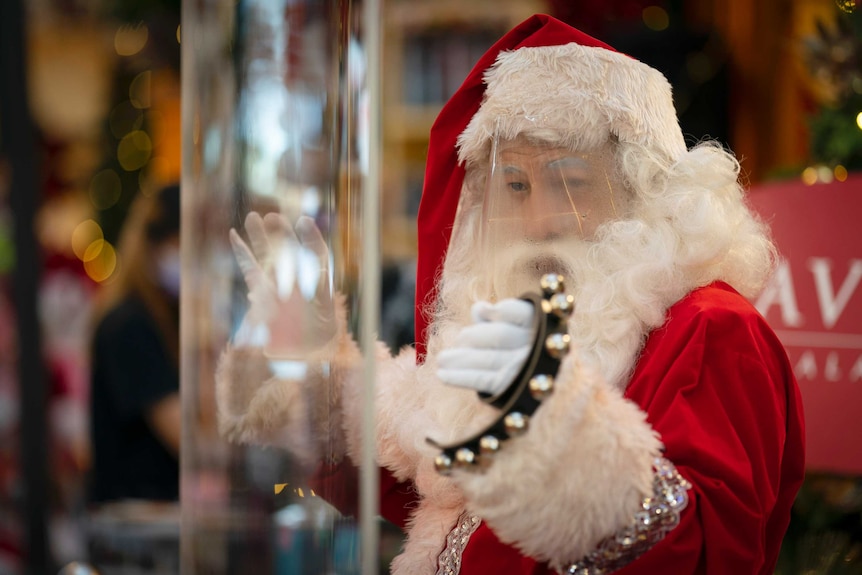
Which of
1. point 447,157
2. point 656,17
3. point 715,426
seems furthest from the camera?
point 656,17

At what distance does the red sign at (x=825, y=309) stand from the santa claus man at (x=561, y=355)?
0.65 meters

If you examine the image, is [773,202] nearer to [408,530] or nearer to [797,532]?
[797,532]

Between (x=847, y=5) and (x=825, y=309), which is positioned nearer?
(x=825, y=309)

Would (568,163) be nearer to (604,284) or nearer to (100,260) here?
(604,284)

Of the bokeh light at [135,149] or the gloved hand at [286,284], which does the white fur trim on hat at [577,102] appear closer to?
the gloved hand at [286,284]

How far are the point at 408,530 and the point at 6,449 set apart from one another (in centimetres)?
84

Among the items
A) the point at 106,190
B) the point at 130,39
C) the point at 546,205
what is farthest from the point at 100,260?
the point at 546,205

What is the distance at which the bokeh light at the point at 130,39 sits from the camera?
10.9 feet

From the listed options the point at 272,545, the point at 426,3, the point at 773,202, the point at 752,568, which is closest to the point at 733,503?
the point at 752,568

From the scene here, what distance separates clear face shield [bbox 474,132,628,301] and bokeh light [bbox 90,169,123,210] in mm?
2546

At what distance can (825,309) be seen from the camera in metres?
1.99

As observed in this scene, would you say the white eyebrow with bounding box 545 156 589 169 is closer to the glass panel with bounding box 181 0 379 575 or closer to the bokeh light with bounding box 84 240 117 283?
the glass panel with bounding box 181 0 379 575

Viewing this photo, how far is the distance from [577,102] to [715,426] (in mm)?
513

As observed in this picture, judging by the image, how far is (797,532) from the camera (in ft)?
7.12
